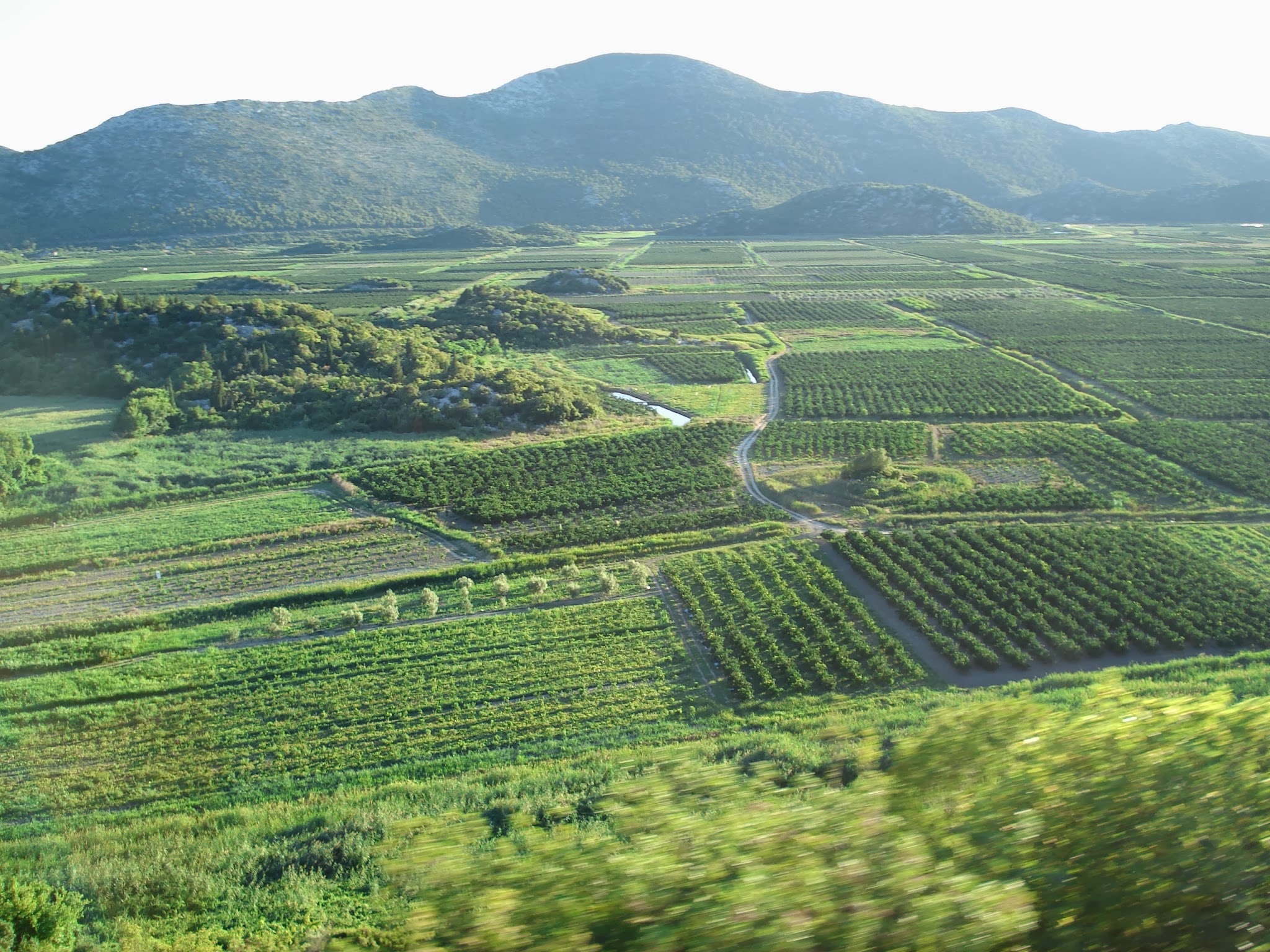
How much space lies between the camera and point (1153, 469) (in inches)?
1468

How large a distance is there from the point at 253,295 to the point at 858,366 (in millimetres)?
79861

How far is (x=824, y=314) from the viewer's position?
3366 inches

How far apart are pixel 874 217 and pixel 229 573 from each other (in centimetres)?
19181

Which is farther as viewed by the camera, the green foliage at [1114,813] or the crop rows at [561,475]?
the crop rows at [561,475]

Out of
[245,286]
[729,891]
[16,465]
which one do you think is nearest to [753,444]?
[16,465]

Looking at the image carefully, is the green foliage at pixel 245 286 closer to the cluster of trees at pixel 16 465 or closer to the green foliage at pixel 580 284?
the green foliage at pixel 580 284

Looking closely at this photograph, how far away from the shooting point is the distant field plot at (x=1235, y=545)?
27.4 m

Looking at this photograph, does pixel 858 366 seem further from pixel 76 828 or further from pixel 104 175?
pixel 104 175

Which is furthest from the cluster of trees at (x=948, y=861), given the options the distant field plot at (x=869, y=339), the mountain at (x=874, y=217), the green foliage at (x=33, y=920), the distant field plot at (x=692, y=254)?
the mountain at (x=874, y=217)

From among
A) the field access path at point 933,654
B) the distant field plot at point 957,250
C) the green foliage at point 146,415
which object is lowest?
the field access path at point 933,654

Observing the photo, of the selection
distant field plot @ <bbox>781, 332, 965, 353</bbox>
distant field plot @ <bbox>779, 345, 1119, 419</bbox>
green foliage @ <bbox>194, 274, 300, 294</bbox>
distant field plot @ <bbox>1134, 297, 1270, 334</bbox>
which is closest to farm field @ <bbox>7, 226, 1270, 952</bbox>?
distant field plot @ <bbox>779, 345, 1119, 419</bbox>

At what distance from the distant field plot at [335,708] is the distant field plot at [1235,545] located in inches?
842

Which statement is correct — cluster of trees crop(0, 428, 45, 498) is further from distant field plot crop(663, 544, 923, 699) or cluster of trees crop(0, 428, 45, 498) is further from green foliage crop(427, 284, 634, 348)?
green foliage crop(427, 284, 634, 348)

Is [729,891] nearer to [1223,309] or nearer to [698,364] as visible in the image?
[698,364]
